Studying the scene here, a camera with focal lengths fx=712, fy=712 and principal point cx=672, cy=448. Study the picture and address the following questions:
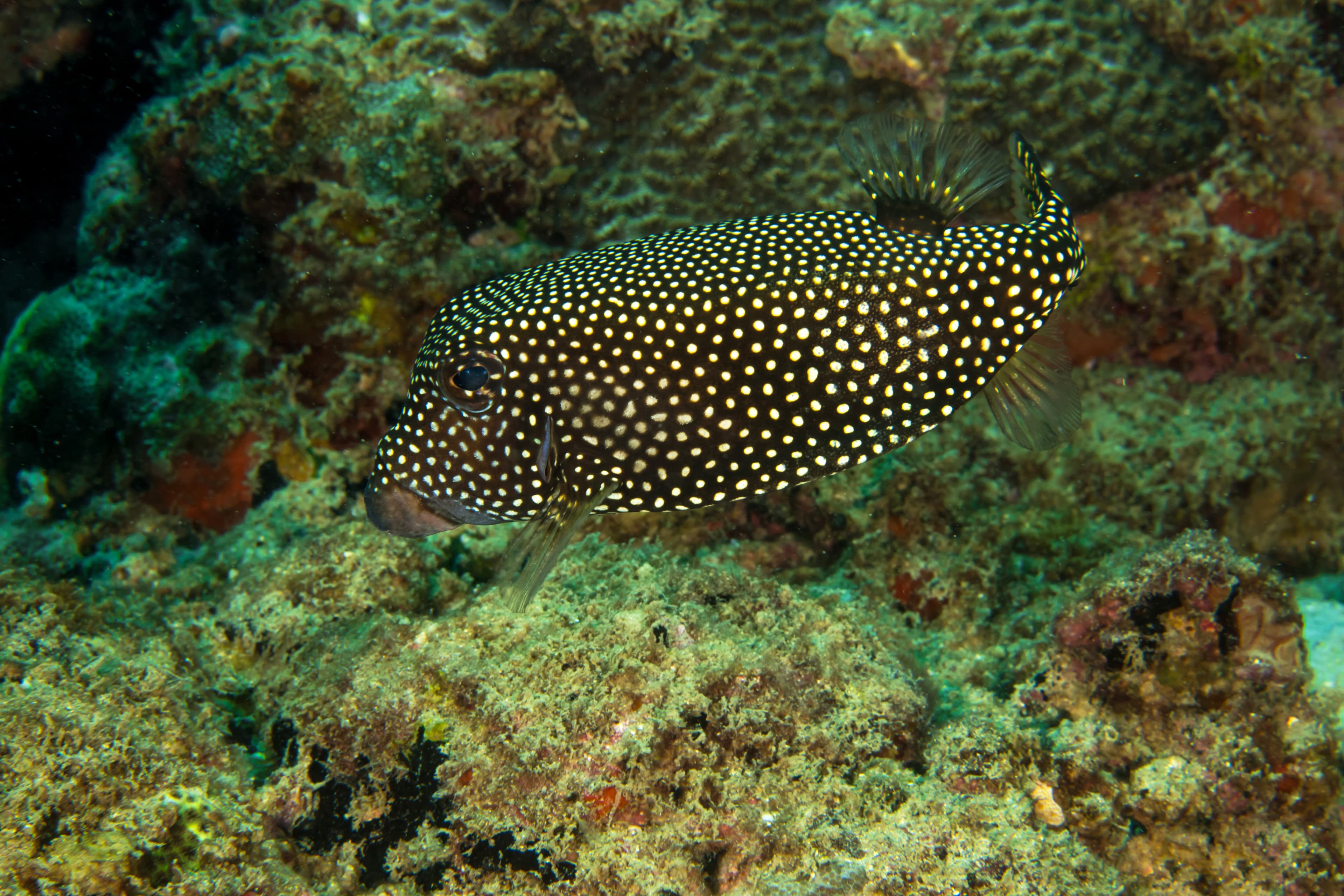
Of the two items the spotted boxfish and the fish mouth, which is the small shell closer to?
the spotted boxfish

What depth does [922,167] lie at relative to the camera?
159 inches

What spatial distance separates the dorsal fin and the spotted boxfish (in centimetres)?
45

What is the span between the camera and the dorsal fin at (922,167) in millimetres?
3986

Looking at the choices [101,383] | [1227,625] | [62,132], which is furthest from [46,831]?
[62,132]

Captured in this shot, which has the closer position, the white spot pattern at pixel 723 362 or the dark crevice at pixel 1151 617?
the white spot pattern at pixel 723 362

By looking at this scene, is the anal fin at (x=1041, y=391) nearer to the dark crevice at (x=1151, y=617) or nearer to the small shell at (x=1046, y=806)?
the dark crevice at (x=1151, y=617)

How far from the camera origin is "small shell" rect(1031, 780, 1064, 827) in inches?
129

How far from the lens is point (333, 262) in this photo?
529 cm

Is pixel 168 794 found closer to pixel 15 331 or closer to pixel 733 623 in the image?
pixel 733 623

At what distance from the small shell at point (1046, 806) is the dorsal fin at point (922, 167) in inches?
114

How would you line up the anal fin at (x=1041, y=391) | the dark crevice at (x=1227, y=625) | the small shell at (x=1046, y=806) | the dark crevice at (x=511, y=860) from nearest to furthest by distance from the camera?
the dark crevice at (x=511, y=860) < the small shell at (x=1046, y=806) < the dark crevice at (x=1227, y=625) < the anal fin at (x=1041, y=391)

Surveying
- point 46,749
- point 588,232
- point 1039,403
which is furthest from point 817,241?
point 46,749

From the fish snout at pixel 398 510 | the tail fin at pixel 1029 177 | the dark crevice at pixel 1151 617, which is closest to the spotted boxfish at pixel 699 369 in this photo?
the fish snout at pixel 398 510

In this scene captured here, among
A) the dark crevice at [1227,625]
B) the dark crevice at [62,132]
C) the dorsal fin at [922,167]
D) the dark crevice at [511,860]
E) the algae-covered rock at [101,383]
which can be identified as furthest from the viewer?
the dark crevice at [62,132]
